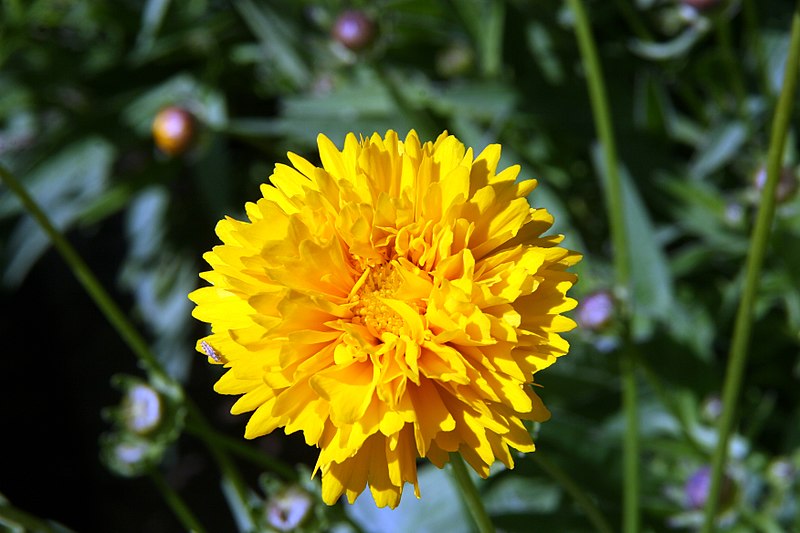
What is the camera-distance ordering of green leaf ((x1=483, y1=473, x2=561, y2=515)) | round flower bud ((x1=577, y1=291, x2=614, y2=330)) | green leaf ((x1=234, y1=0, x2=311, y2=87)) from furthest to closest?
1. green leaf ((x1=234, y1=0, x2=311, y2=87))
2. green leaf ((x1=483, y1=473, x2=561, y2=515))
3. round flower bud ((x1=577, y1=291, x2=614, y2=330))

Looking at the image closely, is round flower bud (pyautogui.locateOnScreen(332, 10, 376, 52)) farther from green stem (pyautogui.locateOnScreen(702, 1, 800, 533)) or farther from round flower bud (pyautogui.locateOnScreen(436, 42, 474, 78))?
green stem (pyautogui.locateOnScreen(702, 1, 800, 533))

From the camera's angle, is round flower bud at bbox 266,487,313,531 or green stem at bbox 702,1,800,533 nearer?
green stem at bbox 702,1,800,533

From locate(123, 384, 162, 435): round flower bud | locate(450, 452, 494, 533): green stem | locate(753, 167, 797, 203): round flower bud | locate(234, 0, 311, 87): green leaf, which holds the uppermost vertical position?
locate(234, 0, 311, 87): green leaf

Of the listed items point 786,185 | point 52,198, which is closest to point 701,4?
point 786,185

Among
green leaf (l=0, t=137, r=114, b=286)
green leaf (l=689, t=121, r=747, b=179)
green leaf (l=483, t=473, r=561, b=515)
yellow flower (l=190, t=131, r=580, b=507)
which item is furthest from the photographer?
green leaf (l=0, t=137, r=114, b=286)

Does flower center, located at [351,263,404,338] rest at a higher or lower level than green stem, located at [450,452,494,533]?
higher

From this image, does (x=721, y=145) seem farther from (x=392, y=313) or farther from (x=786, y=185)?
(x=392, y=313)

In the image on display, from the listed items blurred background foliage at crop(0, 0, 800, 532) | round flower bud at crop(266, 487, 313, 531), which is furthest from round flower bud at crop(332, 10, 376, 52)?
round flower bud at crop(266, 487, 313, 531)
